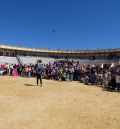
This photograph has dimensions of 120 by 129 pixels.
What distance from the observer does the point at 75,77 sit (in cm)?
2700

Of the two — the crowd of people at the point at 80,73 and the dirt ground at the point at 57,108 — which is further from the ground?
the crowd of people at the point at 80,73

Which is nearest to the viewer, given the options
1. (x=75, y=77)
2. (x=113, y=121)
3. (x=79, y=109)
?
(x=113, y=121)

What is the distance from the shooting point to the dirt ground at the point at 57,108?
11.3 meters

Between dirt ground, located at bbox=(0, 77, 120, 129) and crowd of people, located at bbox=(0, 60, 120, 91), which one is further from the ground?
crowd of people, located at bbox=(0, 60, 120, 91)

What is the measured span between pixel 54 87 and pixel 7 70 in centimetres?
1087

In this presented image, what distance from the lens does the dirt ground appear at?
37.1 feet

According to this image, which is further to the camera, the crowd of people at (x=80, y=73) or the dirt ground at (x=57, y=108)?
the crowd of people at (x=80, y=73)

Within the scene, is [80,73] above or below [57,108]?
above

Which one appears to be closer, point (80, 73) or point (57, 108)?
point (57, 108)

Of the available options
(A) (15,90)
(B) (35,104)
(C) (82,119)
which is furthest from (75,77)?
(C) (82,119)

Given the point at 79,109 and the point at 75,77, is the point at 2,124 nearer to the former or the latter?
the point at 79,109

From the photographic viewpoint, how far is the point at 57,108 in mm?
13922

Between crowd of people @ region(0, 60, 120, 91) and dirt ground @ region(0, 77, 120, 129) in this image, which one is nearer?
dirt ground @ region(0, 77, 120, 129)

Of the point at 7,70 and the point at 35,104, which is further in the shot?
the point at 7,70
